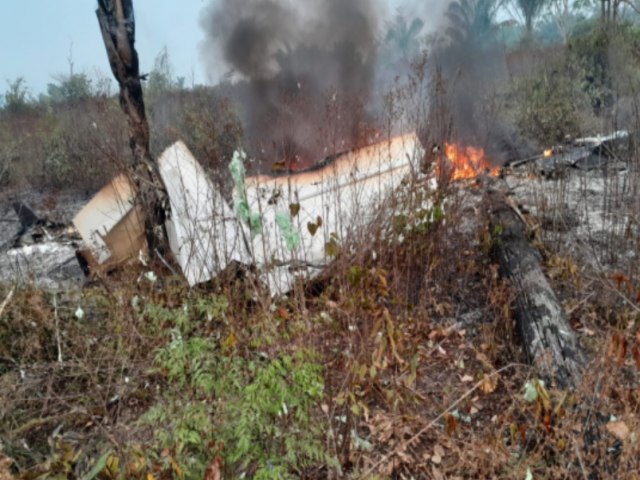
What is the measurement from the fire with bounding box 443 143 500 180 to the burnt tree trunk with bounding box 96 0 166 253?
3.06 meters

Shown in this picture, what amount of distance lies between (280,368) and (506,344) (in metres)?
2.07

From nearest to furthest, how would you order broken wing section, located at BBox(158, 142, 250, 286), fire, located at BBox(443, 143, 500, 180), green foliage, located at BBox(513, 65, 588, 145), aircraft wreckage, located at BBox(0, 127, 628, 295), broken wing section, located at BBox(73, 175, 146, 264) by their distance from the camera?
aircraft wreckage, located at BBox(0, 127, 628, 295) → broken wing section, located at BBox(158, 142, 250, 286) → fire, located at BBox(443, 143, 500, 180) → broken wing section, located at BBox(73, 175, 146, 264) → green foliage, located at BBox(513, 65, 588, 145)

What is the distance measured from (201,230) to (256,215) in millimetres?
563

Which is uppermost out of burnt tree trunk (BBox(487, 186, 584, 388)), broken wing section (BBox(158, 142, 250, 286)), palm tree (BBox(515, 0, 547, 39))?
palm tree (BBox(515, 0, 547, 39))

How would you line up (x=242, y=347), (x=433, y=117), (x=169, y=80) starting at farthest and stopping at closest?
1. (x=169, y=80)
2. (x=433, y=117)
3. (x=242, y=347)

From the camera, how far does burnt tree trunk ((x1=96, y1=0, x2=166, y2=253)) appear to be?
15.3ft

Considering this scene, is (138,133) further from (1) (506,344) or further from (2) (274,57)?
(2) (274,57)

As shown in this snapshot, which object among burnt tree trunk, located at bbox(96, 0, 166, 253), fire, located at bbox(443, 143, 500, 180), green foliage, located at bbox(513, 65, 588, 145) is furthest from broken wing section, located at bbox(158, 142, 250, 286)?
green foliage, located at bbox(513, 65, 588, 145)

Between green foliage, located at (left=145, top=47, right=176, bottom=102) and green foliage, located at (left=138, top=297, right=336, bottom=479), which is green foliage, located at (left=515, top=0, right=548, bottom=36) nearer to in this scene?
green foliage, located at (left=145, top=47, right=176, bottom=102)

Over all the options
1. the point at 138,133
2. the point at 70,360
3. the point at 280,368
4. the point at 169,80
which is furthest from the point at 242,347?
the point at 169,80

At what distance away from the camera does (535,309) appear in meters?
3.42

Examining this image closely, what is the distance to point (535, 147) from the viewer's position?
9.23 meters

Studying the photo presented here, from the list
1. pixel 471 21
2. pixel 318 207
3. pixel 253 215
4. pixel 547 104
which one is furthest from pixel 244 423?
pixel 471 21

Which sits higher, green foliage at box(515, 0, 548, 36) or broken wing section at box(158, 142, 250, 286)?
green foliage at box(515, 0, 548, 36)
